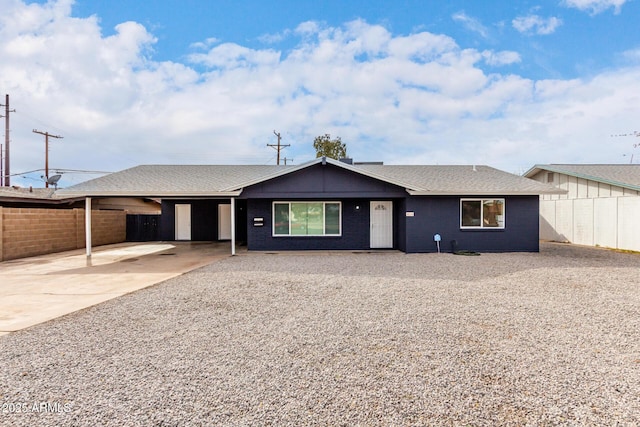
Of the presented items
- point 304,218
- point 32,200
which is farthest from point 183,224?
point 304,218

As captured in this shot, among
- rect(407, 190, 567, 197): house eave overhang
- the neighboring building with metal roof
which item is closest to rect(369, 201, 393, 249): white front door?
rect(407, 190, 567, 197): house eave overhang

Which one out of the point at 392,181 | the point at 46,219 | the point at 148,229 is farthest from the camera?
the point at 148,229

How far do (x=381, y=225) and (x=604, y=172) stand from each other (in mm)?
11510

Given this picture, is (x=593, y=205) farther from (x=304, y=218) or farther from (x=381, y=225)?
(x=304, y=218)

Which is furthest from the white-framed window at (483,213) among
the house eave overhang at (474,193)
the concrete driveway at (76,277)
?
the concrete driveway at (76,277)

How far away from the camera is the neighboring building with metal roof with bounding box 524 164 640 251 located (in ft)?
43.1

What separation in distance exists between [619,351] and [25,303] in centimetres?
869

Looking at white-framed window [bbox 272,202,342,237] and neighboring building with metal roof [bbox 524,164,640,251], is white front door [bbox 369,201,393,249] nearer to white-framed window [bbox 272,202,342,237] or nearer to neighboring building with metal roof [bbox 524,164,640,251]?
white-framed window [bbox 272,202,342,237]

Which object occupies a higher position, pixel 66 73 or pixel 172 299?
pixel 66 73

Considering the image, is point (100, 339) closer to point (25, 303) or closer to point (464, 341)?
point (25, 303)

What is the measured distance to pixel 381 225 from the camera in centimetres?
1345

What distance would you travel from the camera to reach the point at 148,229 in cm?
1781

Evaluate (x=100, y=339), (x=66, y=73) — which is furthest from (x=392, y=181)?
(x=66, y=73)

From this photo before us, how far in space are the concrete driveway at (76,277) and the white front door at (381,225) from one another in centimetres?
583
